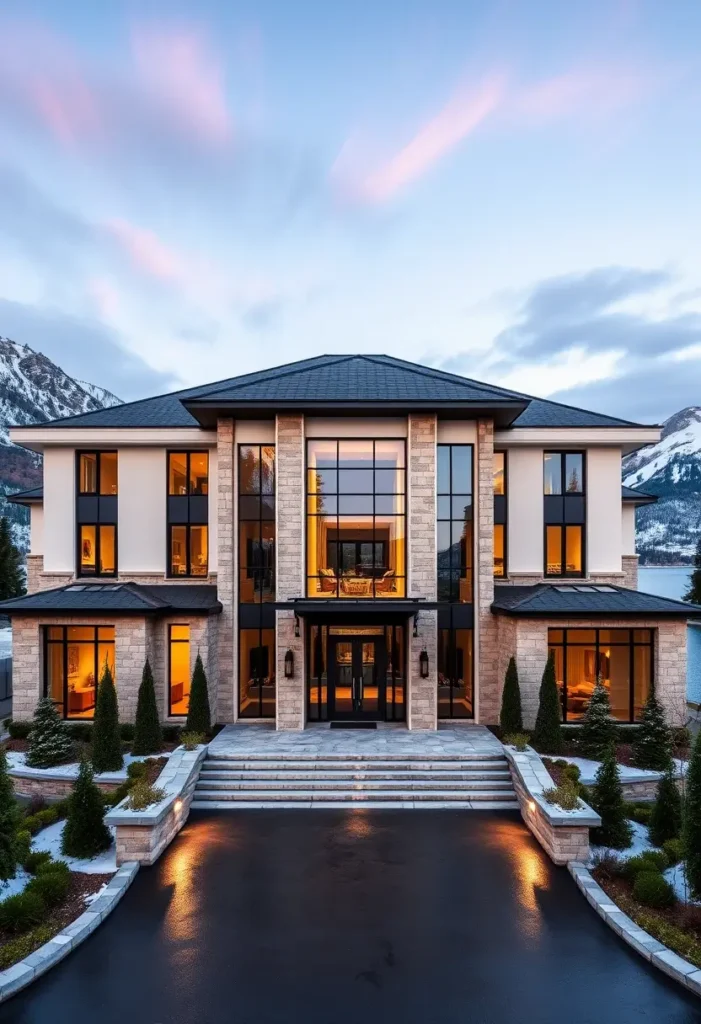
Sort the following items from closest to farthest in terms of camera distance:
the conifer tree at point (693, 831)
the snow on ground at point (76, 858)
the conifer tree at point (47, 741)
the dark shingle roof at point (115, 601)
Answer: the conifer tree at point (693, 831)
the snow on ground at point (76, 858)
the conifer tree at point (47, 741)
the dark shingle roof at point (115, 601)

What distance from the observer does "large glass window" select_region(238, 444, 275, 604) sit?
58.7 ft

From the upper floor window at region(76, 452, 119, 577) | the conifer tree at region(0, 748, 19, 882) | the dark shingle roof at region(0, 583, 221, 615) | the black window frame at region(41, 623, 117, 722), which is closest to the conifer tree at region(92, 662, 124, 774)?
the dark shingle roof at region(0, 583, 221, 615)

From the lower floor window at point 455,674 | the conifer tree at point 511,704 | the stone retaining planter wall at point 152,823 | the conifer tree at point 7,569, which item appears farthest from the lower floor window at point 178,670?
the conifer tree at point 7,569

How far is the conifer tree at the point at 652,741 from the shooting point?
13.8 meters

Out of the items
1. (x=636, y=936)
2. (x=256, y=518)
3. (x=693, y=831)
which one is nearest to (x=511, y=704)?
(x=693, y=831)

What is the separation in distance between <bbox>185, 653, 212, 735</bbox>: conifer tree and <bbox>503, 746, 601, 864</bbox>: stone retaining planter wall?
8.61 m

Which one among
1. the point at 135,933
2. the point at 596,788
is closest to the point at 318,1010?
the point at 135,933

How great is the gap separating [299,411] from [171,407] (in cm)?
707

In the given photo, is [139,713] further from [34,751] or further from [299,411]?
[299,411]

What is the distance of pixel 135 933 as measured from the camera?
814 cm

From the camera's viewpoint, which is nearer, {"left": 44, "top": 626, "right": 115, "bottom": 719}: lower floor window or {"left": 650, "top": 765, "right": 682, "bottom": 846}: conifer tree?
{"left": 650, "top": 765, "right": 682, "bottom": 846}: conifer tree

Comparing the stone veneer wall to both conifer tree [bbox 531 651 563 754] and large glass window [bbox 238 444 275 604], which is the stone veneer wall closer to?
conifer tree [bbox 531 651 563 754]

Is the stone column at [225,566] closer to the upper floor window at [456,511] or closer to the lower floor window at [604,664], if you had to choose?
the upper floor window at [456,511]

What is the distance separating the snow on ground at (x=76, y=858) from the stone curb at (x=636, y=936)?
322 inches
